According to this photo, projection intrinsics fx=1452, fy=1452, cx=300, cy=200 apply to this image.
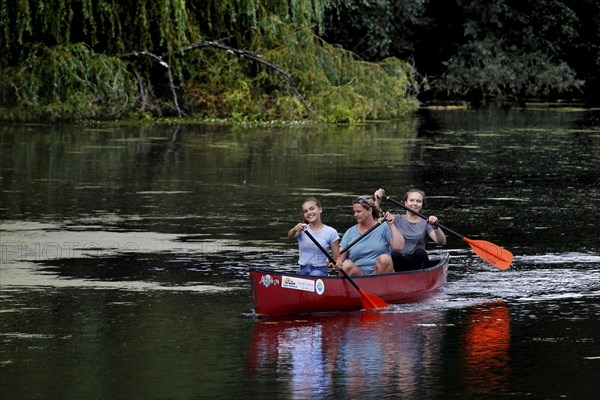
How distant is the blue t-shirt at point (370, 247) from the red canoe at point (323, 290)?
510 millimetres

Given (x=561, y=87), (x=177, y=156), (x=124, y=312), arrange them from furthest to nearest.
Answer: (x=561, y=87) < (x=177, y=156) < (x=124, y=312)

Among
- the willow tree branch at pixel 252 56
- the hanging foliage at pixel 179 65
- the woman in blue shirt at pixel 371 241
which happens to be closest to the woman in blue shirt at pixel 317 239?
the woman in blue shirt at pixel 371 241

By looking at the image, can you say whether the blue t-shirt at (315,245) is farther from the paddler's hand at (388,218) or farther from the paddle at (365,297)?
the paddler's hand at (388,218)

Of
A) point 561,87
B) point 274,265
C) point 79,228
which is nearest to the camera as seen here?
point 274,265

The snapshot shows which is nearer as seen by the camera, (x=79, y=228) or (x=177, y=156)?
(x=79, y=228)

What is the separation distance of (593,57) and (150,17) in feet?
102

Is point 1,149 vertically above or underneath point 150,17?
underneath

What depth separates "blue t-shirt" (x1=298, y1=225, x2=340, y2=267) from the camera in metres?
12.9

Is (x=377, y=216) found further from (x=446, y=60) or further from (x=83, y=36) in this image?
(x=446, y=60)

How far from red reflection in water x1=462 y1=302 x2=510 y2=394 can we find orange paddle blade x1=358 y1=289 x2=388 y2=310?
805 millimetres

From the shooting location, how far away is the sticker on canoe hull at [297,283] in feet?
39.8

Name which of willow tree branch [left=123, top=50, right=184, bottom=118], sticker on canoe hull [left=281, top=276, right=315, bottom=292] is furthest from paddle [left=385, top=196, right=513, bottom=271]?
willow tree branch [left=123, top=50, right=184, bottom=118]

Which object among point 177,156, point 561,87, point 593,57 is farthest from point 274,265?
point 593,57

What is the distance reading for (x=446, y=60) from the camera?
58469 millimetres
